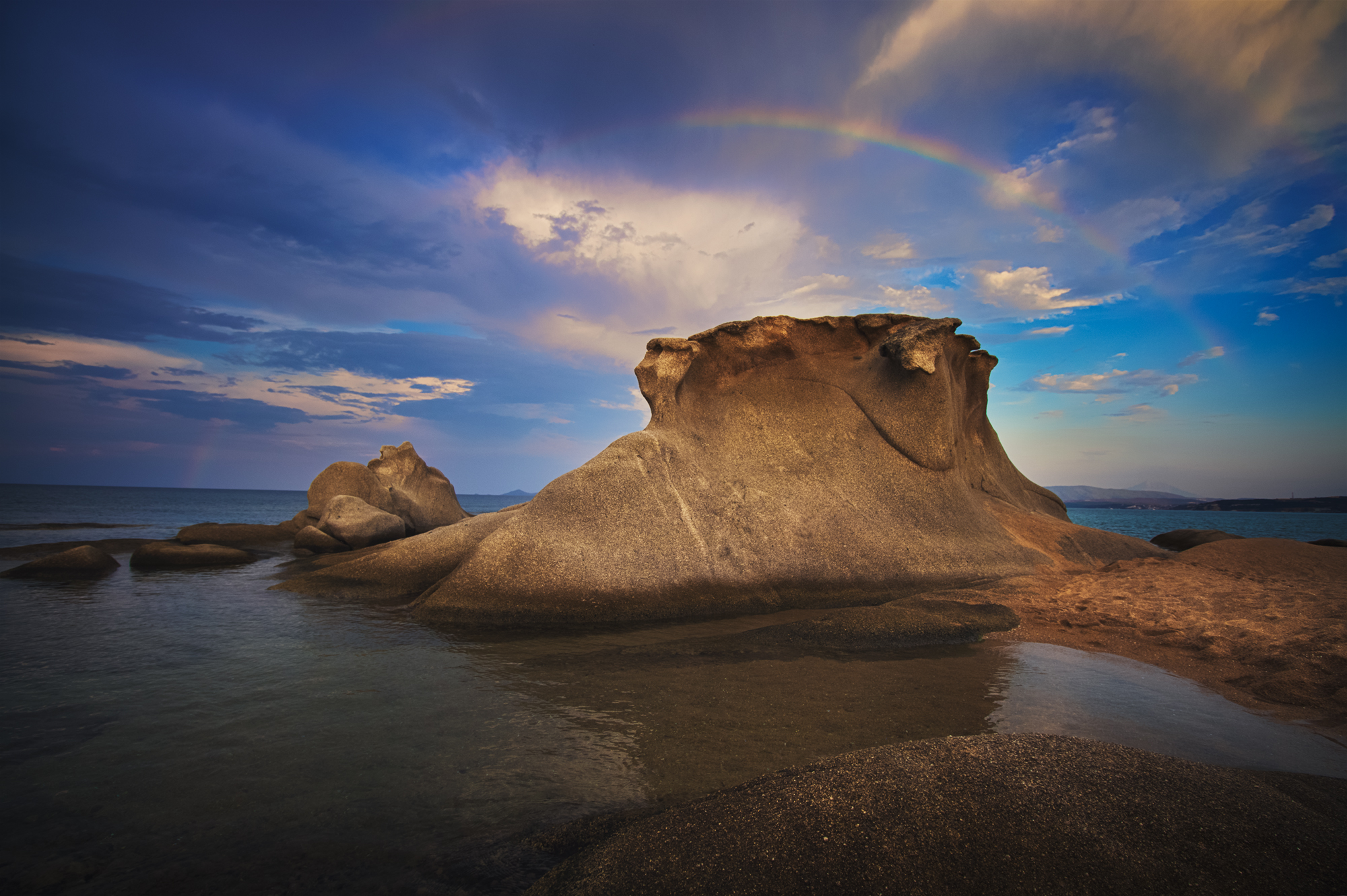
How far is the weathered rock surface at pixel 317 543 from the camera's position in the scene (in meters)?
14.5

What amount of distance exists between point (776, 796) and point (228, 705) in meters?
4.42

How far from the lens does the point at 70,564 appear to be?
423 inches

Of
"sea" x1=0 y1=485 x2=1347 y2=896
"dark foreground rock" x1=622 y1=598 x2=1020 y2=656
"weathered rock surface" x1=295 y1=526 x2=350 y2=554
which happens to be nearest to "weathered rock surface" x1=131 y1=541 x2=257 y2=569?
"weathered rock surface" x1=295 y1=526 x2=350 y2=554

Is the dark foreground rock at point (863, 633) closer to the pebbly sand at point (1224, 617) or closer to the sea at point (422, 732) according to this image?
the sea at point (422, 732)

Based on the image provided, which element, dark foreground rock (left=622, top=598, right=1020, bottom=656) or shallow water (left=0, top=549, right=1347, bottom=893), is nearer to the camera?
shallow water (left=0, top=549, right=1347, bottom=893)

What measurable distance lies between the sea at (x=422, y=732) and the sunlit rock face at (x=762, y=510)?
1009 millimetres

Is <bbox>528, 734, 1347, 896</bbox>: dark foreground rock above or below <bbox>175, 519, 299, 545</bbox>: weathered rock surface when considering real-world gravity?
below

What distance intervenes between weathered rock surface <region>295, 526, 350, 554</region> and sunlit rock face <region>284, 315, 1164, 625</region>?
19.1ft

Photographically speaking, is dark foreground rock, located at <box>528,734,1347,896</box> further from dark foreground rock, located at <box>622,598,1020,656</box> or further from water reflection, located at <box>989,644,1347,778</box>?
dark foreground rock, located at <box>622,598,1020,656</box>

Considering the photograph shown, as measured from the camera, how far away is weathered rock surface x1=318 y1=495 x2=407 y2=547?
14844 millimetres

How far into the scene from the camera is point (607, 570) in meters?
7.45

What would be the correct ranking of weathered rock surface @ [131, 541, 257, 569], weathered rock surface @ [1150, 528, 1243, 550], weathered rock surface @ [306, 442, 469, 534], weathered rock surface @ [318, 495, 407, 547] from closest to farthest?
1. weathered rock surface @ [131, 541, 257, 569]
2. weathered rock surface @ [1150, 528, 1243, 550]
3. weathered rock surface @ [318, 495, 407, 547]
4. weathered rock surface @ [306, 442, 469, 534]

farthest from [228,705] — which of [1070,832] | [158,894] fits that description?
[1070,832]

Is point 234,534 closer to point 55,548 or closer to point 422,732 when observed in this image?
point 55,548
